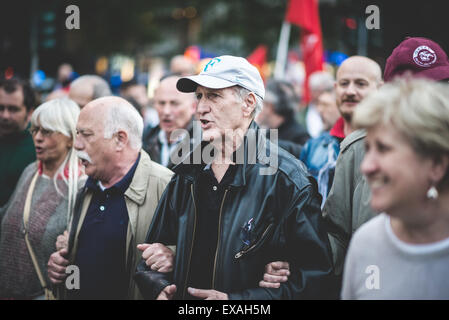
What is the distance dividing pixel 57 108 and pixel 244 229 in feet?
7.63

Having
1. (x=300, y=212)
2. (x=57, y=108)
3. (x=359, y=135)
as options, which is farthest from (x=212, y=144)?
(x=57, y=108)

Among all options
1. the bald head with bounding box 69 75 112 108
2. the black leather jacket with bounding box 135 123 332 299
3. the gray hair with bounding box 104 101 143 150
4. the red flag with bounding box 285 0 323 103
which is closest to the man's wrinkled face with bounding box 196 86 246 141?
the black leather jacket with bounding box 135 123 332 299

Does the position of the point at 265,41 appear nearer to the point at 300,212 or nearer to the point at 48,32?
the point at 48,32

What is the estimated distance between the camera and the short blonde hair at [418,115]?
6.26ft

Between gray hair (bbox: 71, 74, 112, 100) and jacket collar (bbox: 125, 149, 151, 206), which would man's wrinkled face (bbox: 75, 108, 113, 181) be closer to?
jacket collar (bbox: 125, 149, 151, 206)

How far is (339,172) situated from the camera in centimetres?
323

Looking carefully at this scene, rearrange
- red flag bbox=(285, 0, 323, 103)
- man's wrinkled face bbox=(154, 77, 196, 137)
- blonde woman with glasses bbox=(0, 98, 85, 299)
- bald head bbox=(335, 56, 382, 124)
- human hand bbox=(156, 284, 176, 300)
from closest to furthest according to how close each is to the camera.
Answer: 1. human hand bbox=(156, 284, 176, 300)
2. blonde woman with glasses bbox=(0, 98, 85, 299)
3. bald head bbox=(335, 56, 382, 124)
4. man's wrinkled face bbox=(154, 77, 196, 137)
5. red flag bbox=(285, 0, 323, 103)

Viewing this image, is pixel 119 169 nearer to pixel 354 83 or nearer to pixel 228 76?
pixel 228 76

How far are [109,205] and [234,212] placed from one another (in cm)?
119

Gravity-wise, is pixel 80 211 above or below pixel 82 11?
below

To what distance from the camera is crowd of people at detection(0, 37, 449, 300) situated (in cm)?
200

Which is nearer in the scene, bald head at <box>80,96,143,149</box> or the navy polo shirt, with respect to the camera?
the navy polo shirt

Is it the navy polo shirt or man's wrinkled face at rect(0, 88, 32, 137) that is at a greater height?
man's wrinkled face at rect(0, 88, 32, 137)
